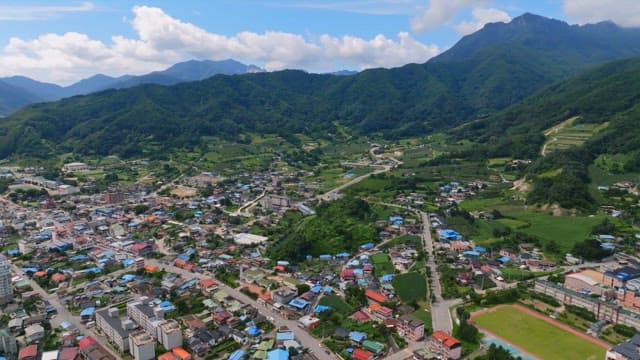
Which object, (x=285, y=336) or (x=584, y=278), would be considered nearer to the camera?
(x=285, y=336)

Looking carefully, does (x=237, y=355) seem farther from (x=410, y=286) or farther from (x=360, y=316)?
(x=410, y=286)

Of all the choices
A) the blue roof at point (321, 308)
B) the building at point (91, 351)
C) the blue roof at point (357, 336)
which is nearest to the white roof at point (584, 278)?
the blue roof at point (357, 336)

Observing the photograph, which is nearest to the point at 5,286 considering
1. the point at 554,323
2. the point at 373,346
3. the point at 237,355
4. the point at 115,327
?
the point at 115,327

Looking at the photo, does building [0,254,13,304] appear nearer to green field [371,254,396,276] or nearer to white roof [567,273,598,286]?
green field [371,254,396,276]

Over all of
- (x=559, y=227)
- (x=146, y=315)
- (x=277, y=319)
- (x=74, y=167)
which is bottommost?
(x=277, y=319)

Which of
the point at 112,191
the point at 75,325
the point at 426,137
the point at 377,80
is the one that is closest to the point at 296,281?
the point at 75,325

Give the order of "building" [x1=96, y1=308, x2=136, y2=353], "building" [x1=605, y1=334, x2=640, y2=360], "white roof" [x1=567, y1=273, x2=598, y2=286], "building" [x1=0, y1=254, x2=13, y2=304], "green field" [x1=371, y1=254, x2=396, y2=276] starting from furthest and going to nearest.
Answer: "green field" [x1=371, y1=254, x2=396, y2=276] → "building" [x1=0, y1=254, x2=13, y2=304] → "white roof" [x1=567, y1=273, x2=598, y2=286] → "building" [x1=96, y1=308, x2=136, y2=353] → "building" [x1=605, y1=334, x2=640, y2=360]

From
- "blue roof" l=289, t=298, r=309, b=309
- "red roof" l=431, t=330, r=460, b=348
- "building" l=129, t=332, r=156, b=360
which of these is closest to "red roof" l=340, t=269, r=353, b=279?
"blue roof" l=289, t=298, r=309, b=309
